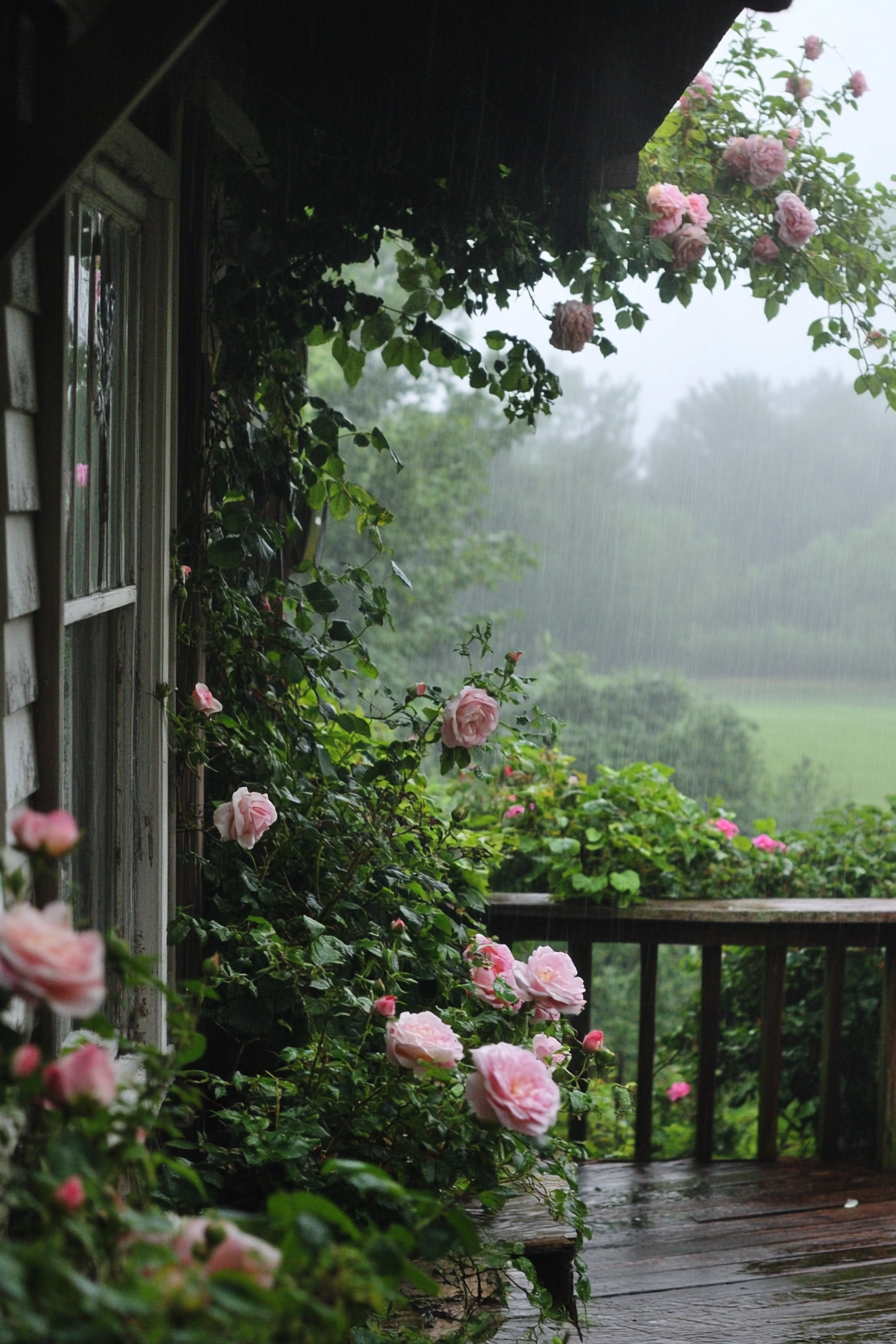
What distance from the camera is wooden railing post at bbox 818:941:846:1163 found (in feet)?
10.3

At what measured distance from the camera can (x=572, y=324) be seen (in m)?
Answer: 2.34

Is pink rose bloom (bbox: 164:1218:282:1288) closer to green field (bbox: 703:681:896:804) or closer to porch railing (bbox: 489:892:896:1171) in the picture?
porch railing (bbox: 489:892:896:1171)

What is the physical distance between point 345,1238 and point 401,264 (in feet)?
5.74

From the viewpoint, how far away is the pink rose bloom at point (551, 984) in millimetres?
1646

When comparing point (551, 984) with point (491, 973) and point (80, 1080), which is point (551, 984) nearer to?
point (491, 973)

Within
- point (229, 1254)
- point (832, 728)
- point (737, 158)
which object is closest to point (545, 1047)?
point (229, 1254)

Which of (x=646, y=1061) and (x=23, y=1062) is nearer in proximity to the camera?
(x=23, y=1062)

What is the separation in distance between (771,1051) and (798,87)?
246 cm

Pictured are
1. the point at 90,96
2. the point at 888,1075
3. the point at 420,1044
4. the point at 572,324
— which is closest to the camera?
the point at 90,96

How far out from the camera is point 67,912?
2.57 feet

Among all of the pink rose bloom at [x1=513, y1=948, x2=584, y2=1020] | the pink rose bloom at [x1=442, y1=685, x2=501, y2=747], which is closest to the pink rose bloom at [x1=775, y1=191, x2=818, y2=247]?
the pink rose bloom at [x1=442, y1=685, x2=501, y2=747]

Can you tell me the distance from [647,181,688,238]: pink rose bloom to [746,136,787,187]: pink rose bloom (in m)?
0.30

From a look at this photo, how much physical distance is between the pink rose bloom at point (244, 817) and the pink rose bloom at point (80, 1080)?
1.04 meters

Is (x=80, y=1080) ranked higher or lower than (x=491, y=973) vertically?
higher
